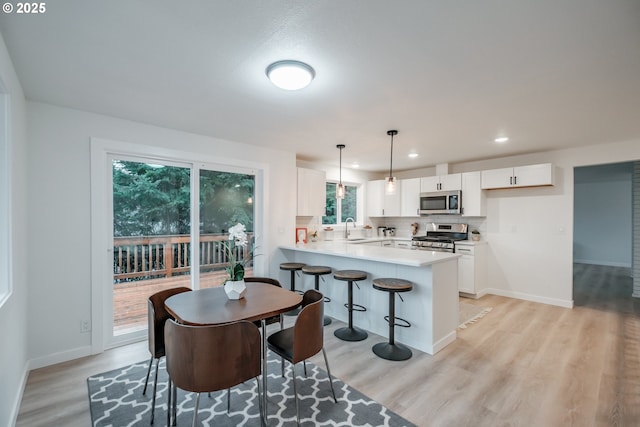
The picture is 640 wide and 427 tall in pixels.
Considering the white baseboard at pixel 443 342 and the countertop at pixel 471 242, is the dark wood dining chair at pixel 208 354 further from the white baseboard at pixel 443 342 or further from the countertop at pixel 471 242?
the countertop at pixel 471 242

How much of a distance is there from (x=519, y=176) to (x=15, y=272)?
6.00 metres

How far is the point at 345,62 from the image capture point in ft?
6.47

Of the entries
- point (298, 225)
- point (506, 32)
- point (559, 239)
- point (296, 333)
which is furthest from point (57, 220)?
point (559, 239)

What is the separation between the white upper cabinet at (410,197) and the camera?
19.4 feet

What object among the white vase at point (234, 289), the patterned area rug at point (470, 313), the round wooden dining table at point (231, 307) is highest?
the white vase at point (234, 289)

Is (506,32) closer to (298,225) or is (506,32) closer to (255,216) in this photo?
(255,216)

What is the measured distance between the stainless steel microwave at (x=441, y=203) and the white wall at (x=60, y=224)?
16.3 ft

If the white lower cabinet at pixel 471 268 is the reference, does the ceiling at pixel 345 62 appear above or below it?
above

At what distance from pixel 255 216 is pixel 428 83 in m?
2.94

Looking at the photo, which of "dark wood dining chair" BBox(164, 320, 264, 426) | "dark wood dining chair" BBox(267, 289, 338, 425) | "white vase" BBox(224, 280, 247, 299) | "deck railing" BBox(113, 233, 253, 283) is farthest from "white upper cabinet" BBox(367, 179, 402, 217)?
"dark wood dining chair" BBox(164, 320, 264, 426)

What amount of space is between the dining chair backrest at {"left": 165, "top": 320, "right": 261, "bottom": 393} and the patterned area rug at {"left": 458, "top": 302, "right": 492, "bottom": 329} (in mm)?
2987

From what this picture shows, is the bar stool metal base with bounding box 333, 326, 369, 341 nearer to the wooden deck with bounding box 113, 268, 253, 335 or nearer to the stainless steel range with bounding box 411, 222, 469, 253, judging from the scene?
the wooden deck with bounding box 113, 268, 253, 335

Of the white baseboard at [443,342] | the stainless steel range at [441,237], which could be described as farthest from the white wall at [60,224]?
the stainless steel range at [441,237]

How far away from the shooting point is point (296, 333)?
187cm
